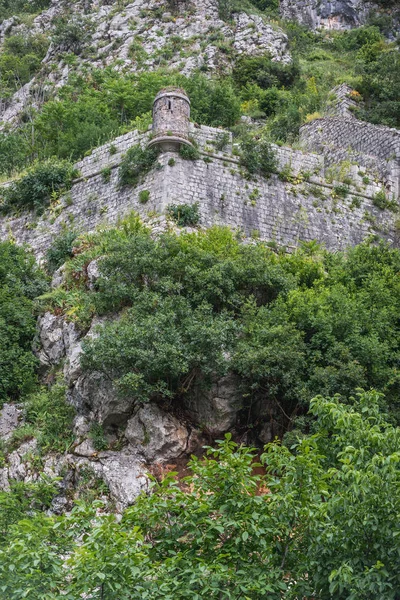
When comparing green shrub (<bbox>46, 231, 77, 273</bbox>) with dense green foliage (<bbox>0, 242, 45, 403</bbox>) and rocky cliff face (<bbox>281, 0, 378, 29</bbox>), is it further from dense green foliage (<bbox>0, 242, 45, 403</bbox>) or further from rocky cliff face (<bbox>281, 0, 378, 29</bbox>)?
rocky cliff face (<bbox>281, 0, 378, 29</bbox>)

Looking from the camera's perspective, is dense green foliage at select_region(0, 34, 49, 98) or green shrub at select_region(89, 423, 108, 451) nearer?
green shrub at select_region(89, 423, 108, 451)

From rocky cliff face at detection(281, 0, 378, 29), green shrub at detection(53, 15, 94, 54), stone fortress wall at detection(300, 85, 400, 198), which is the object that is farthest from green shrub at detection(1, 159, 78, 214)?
rocky cliff face at detection(281, 0, 378, 29)

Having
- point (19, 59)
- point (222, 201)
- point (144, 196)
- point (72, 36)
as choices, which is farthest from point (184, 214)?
point (19, 59)

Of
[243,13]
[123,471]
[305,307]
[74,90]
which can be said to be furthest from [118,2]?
[123,471]

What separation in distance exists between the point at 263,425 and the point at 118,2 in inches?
1111

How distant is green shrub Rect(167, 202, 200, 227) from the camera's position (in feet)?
60.3

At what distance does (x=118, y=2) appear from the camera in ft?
126

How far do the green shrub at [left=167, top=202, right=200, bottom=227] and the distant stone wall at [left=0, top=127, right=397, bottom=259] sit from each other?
0.68 feet

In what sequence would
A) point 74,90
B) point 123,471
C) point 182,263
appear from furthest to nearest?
point 74,90 → point 182,263 → point 123,471

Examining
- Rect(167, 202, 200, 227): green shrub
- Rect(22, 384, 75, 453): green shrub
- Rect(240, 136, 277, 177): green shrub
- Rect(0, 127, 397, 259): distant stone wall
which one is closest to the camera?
Rect(22, 384, 75, 453): green shrub

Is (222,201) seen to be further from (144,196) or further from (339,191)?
(339,191)

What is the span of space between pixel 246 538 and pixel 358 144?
55.9 ft

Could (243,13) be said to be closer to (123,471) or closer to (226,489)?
(123,471)

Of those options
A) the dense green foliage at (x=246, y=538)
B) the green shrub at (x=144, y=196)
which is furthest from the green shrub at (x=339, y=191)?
the dense green foliage at (x=246, y=538)
